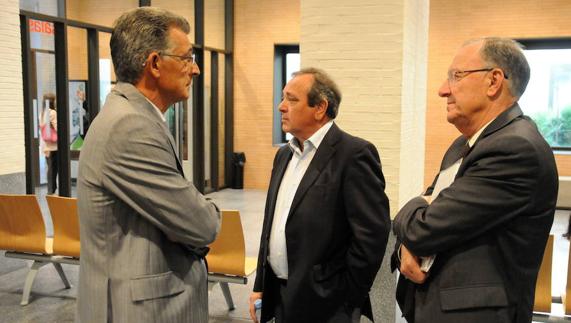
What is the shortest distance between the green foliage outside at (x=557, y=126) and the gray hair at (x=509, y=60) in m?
9.33

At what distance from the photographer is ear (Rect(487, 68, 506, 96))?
5.63ft

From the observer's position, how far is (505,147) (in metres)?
1.61

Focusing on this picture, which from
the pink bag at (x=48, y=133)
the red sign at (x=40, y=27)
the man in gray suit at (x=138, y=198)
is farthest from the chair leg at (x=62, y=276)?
the red sign at (x=40, y=27)

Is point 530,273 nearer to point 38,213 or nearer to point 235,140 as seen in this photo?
point 38,213

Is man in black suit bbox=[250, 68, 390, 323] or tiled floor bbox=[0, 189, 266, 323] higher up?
man in black suit bbox=[250, 68, 390, 323]

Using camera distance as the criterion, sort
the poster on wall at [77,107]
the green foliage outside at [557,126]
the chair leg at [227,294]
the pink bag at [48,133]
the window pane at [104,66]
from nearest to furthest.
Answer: the chair leg at [227,294] < the poster on wall at [77,107] < the pink bag at [48,133] < the window pane at [104,66] < the green foliage outside at [557,126]

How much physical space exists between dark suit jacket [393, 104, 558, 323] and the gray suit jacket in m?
0.73

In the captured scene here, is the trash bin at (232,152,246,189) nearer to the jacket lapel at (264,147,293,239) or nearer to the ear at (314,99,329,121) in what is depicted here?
the jacket lapel at (264,147,293,239)

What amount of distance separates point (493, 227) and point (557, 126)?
9729 mm

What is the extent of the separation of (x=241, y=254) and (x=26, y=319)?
173cm

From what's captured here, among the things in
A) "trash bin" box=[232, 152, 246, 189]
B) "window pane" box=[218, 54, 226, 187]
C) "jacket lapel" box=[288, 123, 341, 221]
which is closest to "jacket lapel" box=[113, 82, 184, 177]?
"jacket lapel" box=[288, 123, 341, 221]

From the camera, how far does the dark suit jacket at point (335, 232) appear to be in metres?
2.23

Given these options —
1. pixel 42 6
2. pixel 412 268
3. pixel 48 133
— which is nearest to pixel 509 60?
pixel 412 268

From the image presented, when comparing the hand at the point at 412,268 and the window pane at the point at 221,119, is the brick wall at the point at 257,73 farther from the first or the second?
the hand at the point at 412,268
